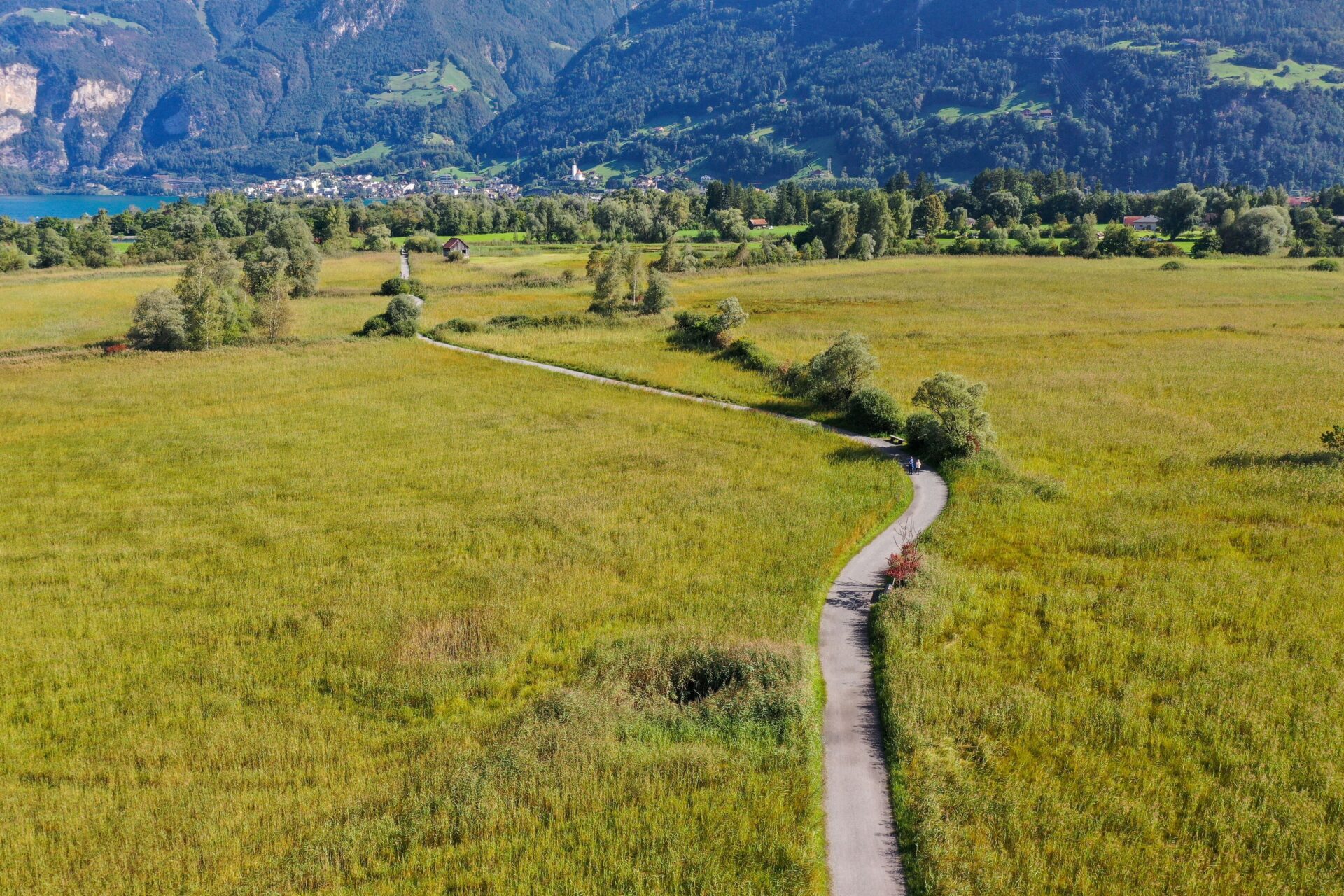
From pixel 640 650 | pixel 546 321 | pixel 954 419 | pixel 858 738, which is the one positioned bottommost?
pixel 858 738

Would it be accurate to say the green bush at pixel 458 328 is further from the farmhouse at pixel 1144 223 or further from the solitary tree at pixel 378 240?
the farmhouse at pixel 1144 223

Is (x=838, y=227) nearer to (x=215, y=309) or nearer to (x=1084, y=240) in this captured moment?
(x=1084, y=240)

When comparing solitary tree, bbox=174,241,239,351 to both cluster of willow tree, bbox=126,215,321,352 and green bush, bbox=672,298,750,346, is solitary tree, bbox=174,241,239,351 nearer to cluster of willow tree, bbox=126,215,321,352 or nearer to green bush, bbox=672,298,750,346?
cluster of willow tree, bbox=126,215,321,352

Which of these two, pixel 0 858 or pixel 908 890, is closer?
pixel 908 890

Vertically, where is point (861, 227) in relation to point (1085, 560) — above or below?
above

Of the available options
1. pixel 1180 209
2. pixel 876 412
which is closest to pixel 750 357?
pixel 876 412

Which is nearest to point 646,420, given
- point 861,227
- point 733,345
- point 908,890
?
point 733,345

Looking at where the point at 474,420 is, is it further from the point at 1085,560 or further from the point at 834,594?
the point at 1085,560

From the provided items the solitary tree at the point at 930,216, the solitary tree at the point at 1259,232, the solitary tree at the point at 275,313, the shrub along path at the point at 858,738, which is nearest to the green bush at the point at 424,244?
the solitary tree at the point at 275,313
